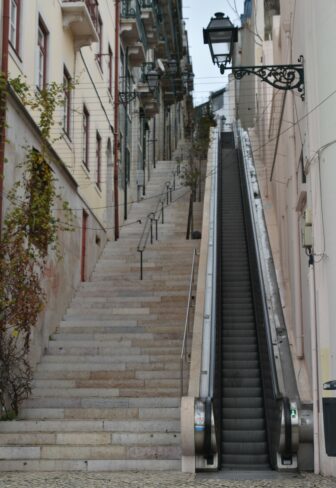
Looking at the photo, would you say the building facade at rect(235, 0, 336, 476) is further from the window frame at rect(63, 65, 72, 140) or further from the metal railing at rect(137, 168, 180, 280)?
the window frame at rect(63, 65, 72, 140)

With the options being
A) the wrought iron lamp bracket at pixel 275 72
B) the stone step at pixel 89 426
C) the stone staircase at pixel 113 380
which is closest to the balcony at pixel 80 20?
the stone staircase at pixel 113 380

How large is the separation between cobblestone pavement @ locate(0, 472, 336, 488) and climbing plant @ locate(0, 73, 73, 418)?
8.28 feet

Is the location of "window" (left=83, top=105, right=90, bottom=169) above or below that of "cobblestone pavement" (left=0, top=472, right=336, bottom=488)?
above

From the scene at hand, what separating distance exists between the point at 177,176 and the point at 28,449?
2278 cm

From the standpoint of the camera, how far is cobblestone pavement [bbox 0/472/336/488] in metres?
7.92

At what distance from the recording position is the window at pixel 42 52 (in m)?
14.9

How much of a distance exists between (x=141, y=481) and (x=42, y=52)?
983cm

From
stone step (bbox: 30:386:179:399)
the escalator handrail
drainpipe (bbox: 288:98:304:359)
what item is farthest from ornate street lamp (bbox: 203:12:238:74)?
stone step (bbox: 30:386:179:399)

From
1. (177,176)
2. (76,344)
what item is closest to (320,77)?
(76,344)

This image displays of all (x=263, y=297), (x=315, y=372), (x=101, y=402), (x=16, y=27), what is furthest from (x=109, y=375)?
(x=16, y=27)

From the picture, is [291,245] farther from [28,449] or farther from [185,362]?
[28,449]

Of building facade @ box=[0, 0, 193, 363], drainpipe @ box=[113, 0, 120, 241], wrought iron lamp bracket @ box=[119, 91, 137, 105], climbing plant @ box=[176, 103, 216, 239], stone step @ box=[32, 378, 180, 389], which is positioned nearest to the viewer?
stone step @ box=[32, 378, 180, 389]

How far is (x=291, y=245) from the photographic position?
1403 centimetres

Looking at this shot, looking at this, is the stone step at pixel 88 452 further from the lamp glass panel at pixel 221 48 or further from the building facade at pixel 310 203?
the lamp glass panel at pixel 221 48
